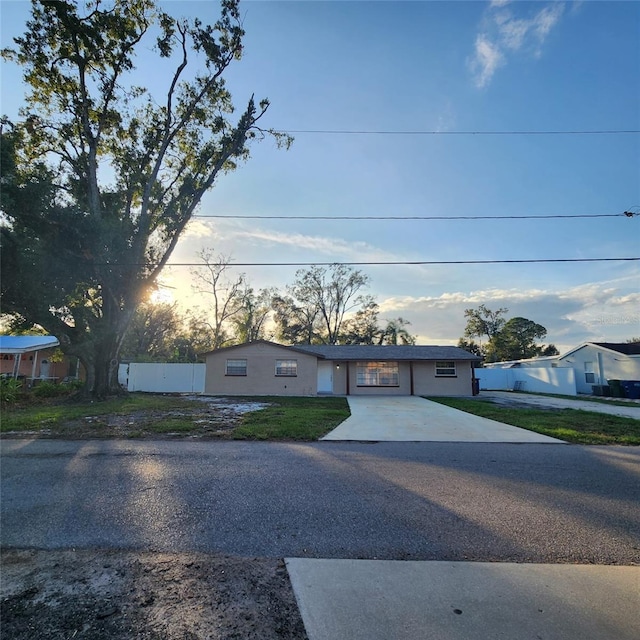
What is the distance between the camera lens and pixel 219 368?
22.1m

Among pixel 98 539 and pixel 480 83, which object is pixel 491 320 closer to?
pixel 480 83

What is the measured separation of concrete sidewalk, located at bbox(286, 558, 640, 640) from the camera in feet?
6.97

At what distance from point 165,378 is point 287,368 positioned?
7.59 meters

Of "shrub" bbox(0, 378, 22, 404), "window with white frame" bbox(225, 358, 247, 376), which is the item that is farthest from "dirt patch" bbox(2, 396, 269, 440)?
"window with white frame" bbox(225, 358, 247, 376)

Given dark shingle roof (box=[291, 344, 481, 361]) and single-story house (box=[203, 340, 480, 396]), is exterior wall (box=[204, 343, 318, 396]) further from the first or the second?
dark shingle roof (box=[291, 344, 481, 361])

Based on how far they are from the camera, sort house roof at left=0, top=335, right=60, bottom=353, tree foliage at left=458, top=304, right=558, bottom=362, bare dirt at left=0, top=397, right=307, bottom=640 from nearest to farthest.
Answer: bare dirt at left=0, top=397, right=307, bottom=640 < house roof at left=0, top=335, right=60, bottom=353 < tree foliage at left=458, top=304, right=558, bottom=362

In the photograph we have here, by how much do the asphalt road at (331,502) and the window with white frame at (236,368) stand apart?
14990 millimetres

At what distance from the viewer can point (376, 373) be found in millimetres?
23391

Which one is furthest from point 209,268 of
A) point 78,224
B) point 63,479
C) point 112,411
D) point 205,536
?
point 205,536

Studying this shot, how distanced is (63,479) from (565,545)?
19.5 feet

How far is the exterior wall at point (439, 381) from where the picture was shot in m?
22.8

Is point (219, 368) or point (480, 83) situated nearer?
point (480, 83)

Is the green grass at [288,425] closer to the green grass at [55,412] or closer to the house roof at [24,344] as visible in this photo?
the green grass at [55,412]

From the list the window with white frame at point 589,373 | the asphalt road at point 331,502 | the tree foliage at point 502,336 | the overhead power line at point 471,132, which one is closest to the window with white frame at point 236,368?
the overhead power line at point 471,132
